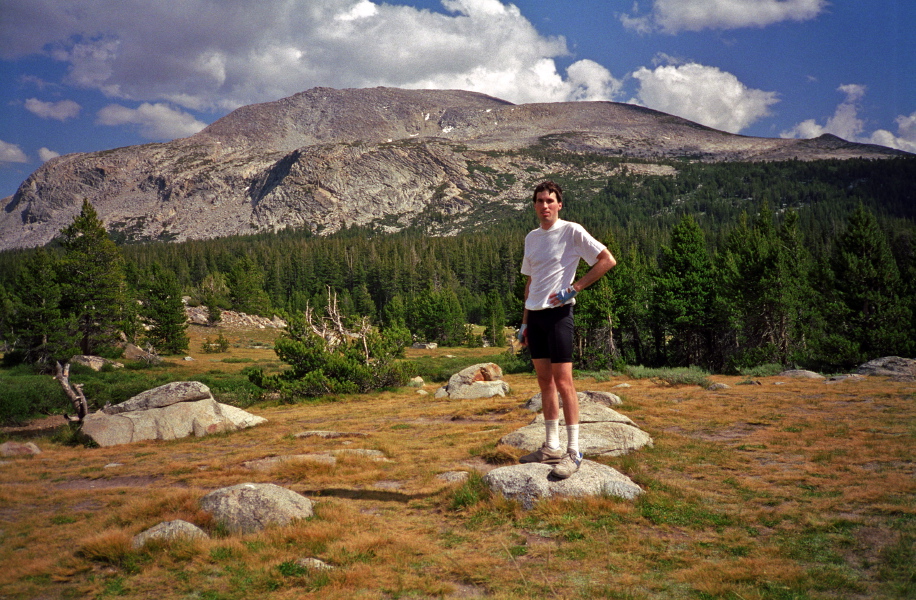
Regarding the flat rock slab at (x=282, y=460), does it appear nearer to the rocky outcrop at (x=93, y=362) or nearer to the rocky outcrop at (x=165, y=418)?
the rocky outcrop at (x=165, y=418)

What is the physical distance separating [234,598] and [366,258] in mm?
138522

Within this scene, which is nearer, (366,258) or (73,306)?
(73,306)

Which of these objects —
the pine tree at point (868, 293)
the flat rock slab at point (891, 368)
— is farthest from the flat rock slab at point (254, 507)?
the pine tree at point (868, 293)

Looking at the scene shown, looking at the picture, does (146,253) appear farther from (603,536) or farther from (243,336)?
(603,536)

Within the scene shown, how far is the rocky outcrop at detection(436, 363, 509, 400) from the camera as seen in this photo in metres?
22.7

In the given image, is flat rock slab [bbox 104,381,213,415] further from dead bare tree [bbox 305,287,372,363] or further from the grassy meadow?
dead bare tree [bbox 305,287,372,363]

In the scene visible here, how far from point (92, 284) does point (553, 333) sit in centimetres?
4880

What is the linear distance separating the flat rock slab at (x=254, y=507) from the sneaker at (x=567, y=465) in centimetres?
292

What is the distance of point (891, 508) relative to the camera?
5.07 m

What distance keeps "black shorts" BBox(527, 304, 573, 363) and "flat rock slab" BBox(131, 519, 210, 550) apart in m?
4.16

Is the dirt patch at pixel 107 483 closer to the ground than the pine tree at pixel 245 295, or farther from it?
closer to the ground

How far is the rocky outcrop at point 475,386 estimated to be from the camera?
22.7 m

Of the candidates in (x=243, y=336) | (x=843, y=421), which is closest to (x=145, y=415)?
(x=843, y=421)

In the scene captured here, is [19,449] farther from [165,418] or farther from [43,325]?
[43,325]
